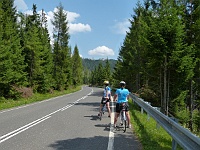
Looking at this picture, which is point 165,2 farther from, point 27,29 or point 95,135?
point 27,29

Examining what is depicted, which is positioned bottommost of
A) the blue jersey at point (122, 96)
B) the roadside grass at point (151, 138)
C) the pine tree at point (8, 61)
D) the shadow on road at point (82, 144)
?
the roadside grass at point (151, 138)

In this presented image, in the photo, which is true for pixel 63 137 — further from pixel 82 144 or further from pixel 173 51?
pixel 173 51

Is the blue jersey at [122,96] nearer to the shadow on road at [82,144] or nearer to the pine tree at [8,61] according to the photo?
the shadow on road at [82,144]

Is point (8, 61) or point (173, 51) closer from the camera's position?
point (173, 51)

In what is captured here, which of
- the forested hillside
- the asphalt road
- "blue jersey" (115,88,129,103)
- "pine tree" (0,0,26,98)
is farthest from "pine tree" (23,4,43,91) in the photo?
"blue jersey" (115,88,129,103)

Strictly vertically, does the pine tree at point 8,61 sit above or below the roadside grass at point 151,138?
above

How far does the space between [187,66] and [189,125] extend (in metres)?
5.20

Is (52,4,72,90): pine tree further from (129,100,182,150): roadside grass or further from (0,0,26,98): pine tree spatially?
(129,100,182,150): roadside grass

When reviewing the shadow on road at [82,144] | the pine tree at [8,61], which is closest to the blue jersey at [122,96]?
the shadow on road at [82,144]

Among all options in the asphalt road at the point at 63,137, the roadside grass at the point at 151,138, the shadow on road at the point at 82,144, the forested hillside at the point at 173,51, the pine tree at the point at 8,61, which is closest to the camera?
the shadow on road at the point at 82,144

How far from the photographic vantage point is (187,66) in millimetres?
16781

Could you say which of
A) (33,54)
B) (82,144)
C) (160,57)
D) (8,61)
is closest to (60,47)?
(33,54)

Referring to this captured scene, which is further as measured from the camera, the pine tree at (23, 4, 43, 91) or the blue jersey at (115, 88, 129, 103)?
the pine tree at (23, 4, 43, 91)

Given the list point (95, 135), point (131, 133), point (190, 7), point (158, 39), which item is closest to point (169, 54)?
point (158, 39)
